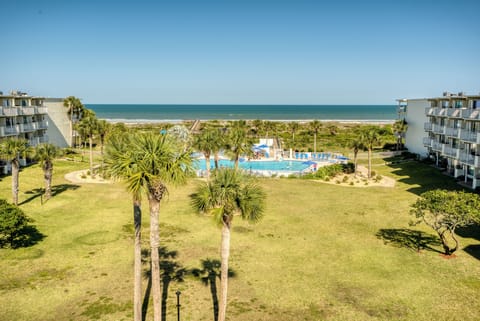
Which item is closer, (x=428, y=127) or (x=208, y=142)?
(x=208, y=142)

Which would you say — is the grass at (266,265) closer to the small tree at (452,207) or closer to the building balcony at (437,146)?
the small tree at (452,207)

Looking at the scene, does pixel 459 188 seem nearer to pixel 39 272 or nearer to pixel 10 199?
pixel 39 272

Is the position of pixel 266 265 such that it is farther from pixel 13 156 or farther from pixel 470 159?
pixel 470 159

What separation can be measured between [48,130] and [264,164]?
3840 centimetres

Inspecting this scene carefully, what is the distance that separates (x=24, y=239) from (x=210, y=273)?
46.1 feet

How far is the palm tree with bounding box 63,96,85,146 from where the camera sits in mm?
73188

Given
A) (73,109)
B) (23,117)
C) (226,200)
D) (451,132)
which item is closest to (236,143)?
(226,200)

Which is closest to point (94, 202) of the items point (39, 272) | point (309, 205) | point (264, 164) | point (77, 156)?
point (39, 272)

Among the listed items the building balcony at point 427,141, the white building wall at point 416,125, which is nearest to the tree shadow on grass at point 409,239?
the building balcony at point 427,141

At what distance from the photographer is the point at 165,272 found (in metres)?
23.7

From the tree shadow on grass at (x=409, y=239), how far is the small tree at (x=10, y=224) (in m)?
26.0

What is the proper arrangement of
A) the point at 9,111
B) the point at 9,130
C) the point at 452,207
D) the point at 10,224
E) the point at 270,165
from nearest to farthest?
the point at 452,207
the point at 10,224
the point at 9,130
the point at 9,111
the point at 270,165

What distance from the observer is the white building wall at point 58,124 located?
2717 inches

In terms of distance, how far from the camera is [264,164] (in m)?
68.9
